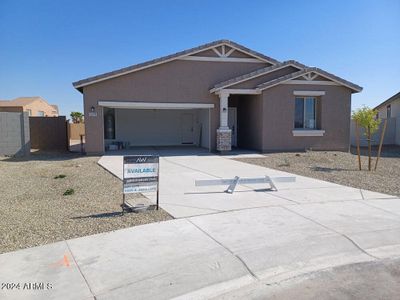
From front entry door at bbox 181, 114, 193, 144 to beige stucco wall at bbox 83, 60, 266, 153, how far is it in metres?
5.78

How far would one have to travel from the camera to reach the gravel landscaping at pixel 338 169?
32.9 ft

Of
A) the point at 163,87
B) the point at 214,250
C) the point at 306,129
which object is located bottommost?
the point at 214,250

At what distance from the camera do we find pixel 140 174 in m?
6.93

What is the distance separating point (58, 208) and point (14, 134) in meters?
12.5

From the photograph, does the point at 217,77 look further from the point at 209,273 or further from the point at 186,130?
the point at 209,273

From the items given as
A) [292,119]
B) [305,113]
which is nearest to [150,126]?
[292,119]

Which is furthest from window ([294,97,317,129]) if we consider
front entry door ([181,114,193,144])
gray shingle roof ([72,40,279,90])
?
front entry door ([181,114,193,144])

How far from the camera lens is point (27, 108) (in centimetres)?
4291

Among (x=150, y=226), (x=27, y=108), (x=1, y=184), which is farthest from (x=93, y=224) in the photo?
(x=27, y=108)

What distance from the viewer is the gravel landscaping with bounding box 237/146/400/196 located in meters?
10.0

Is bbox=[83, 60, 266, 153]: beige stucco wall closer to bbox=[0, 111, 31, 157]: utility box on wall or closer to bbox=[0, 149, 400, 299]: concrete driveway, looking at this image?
bbox=[0, 111, 31, 157]: utility box on wall

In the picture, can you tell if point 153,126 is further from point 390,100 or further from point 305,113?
point 390,100

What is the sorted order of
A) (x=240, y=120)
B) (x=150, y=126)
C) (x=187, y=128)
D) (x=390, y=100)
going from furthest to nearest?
(x=390, y=100) < (x=187, y=128) < (x=150, y=126) < (x=240, y=120)

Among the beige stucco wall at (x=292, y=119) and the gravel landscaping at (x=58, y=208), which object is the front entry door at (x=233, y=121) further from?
the gravel landscaping at (x=58, y=208)
